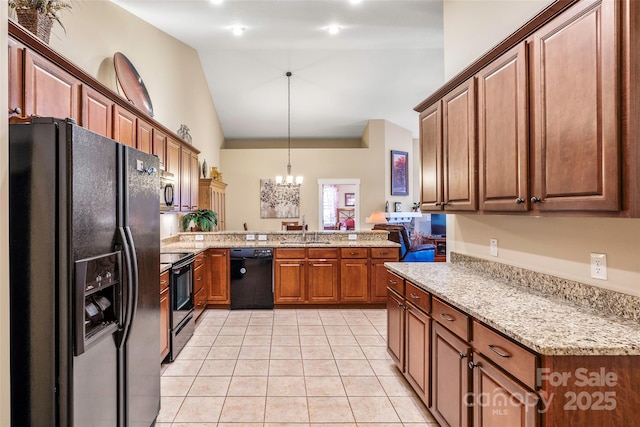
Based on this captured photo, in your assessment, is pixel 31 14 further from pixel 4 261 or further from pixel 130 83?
pixel 130 83

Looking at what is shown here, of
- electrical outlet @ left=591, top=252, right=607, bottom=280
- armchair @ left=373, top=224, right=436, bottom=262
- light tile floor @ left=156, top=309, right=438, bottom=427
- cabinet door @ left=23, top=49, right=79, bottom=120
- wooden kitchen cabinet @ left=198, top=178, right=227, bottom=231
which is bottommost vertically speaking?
light tile floor @ left=156, top=309, right=438, bottom=427

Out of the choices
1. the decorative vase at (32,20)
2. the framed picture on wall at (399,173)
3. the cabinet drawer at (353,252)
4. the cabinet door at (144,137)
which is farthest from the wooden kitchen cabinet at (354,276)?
the framed picture on wall at (399,173)

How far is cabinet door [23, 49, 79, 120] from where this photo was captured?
1715mm

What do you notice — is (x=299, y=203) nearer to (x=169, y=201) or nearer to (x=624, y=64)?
(x=169, y=201)

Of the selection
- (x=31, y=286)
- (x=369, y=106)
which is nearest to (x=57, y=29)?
(x=31, y=286)

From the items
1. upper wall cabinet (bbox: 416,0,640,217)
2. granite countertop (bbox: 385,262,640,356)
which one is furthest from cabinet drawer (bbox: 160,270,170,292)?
upper wall cabinet (bbox: 416,0,640,217)

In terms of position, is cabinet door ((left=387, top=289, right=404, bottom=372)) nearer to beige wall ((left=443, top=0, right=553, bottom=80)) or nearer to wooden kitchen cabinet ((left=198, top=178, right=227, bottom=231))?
beige wall ((left=443, top=0, right=553, bottom=80))

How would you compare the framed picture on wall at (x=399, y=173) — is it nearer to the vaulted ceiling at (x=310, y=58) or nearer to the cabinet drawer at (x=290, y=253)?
the vaulted ceiling at (x=310, y=58)

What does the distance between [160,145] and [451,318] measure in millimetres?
3264

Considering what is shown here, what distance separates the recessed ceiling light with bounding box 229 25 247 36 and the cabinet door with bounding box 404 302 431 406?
4.50 metres

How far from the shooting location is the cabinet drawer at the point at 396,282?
2690mm

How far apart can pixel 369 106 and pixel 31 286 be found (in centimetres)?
808

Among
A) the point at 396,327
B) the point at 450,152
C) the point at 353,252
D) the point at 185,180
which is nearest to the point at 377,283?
the point at 353,252

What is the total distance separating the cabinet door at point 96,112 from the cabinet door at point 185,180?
1762 mm
